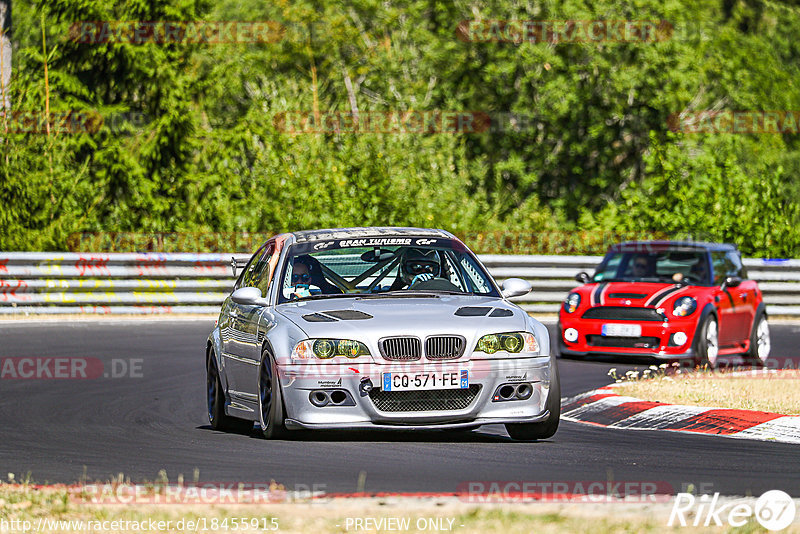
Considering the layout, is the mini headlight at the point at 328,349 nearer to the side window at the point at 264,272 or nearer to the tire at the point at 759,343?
the side window at the point at 264,272

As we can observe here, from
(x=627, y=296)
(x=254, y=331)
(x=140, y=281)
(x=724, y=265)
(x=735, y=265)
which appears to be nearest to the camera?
(x=254, y=331)

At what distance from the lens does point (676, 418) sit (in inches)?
430

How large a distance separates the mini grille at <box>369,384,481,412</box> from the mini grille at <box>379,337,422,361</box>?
219mm

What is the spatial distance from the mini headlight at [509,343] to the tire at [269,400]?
1302 mm

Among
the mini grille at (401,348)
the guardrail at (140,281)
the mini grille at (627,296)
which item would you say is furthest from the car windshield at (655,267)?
the mini grille at (401,348)

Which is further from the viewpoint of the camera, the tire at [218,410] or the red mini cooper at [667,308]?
the red mini cooper at [667,308]

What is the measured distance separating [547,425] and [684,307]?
23.5 feet

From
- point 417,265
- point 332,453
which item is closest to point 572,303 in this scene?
point 417,265

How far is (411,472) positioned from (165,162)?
19364 millimetres

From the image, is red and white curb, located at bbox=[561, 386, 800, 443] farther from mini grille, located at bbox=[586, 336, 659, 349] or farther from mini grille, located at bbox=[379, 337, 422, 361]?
mini grille, located at bbox=[586, 336, 659, 349]

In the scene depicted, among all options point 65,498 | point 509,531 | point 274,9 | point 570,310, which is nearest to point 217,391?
point 65,498

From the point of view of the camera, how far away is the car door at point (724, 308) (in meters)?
16.8

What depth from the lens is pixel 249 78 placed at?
37438mm

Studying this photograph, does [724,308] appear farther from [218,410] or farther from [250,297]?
[250,297]
